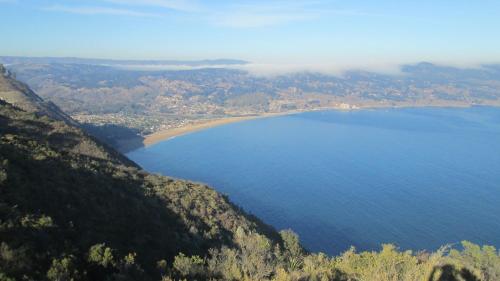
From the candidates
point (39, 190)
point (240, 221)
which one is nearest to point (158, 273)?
point (39, 190)

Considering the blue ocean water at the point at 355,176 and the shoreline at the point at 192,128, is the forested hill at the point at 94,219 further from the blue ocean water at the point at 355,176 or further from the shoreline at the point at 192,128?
the shoreline at the point at 192,128

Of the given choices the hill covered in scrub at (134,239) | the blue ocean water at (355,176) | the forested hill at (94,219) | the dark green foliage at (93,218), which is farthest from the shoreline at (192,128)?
the hill covered in scrub at (134,239)

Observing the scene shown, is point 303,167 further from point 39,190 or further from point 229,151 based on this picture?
point 39,190

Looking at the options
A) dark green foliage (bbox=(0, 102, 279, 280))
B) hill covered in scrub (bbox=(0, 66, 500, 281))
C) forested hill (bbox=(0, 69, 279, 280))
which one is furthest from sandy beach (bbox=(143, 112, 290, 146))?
hill covered in scrub (bbox=(0, 66, 500, 281))

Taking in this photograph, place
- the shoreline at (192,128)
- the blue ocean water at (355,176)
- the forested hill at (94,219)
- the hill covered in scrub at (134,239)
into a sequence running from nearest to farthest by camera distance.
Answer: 1. the forested hill at (94,219)
2. the hill covered in scrub at (134,239)
3. the blue ocean water at (355,176)
4. the shoreline at (192,128)

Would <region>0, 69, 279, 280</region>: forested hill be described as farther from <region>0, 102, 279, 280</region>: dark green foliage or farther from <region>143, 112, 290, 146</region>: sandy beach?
<region>143, 112, 290, 146</region>: sandy beach

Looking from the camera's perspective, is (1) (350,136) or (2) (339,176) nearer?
(2) (339,176)

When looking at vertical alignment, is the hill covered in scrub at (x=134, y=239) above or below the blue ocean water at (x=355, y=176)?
above

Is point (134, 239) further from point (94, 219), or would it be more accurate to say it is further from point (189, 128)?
point (189, 128)
